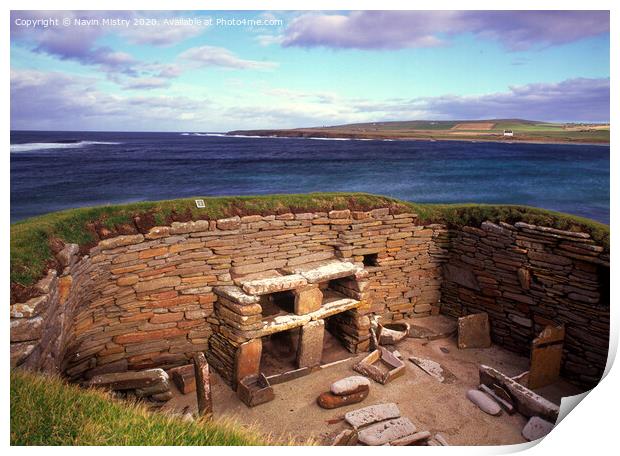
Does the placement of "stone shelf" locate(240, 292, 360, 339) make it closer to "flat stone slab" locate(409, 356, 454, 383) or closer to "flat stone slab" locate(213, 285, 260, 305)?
"flat stone slab" locate(213, 285, 260, 305)

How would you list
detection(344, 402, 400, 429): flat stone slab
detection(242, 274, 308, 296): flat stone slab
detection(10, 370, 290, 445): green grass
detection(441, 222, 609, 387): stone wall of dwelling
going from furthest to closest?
detection(441, 222, 609, 387): stone wall of dwelling → detection(242, 274, 308, 296): flat stone slab → detection(344, 402, 400, 429): flat stone slab → detection(10, 370, 290, 445): green grass

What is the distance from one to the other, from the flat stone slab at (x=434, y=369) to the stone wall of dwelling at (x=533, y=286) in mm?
1689

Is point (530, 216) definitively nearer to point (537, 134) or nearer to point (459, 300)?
point (537, 134)

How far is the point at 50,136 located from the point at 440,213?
256 inches

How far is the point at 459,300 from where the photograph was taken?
28.1 ft

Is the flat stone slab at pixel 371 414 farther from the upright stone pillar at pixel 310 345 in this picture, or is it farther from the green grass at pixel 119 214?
the green grass at pixel 119 214

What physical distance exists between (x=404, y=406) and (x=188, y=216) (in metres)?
4.02

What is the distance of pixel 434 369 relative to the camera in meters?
6.84

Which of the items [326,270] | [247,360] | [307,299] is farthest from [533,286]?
[247,360]

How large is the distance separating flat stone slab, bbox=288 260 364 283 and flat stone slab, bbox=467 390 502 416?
2.44 metres

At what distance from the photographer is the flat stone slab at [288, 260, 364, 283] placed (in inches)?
269

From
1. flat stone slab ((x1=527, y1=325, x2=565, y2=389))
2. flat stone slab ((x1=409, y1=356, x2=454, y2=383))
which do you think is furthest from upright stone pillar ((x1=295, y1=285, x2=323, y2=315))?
flat stone slab ((x1=527, y1=325, x2=565, y2=389))

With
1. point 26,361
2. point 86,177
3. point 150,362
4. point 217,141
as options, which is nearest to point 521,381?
point 150,362

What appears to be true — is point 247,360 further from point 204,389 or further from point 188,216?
point 188,216
